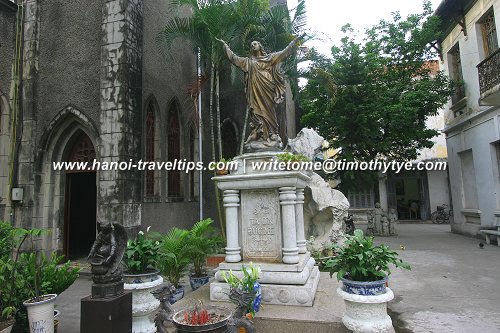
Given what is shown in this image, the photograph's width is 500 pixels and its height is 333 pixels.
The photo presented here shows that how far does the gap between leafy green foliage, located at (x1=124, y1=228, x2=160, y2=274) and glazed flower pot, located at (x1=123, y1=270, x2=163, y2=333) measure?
Answer: 0.15m

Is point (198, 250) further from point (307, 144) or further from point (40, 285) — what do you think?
point (307, 144)

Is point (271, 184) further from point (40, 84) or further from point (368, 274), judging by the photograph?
point (40, 84)

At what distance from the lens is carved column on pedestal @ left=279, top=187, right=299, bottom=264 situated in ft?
15.6

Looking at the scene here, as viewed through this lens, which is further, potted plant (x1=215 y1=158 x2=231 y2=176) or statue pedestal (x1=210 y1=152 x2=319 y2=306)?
potted plant (x1=215 y1=158 x2=231 y2=176)

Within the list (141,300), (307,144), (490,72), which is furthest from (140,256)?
(490,72)

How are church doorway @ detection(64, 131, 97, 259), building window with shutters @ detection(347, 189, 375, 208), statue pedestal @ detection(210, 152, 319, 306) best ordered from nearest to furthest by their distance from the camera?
statue pedestal @ detection(210, 152, 319, 306) < church doorway @ detection(64, 131, 97, 259) < building window with shutters @ detection(347, 189, 375, 208)

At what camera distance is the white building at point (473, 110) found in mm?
11672

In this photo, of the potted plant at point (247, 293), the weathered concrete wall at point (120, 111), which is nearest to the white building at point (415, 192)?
the weathered concrete wall at point (120, 111)

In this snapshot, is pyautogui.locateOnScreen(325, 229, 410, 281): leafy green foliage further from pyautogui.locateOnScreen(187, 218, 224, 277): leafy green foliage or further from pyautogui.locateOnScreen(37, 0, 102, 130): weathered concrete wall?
pyautogui.locateOnScreen(37, 0, 102, 130): weathered concrete wall

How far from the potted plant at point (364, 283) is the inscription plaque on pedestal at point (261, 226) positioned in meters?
1.23

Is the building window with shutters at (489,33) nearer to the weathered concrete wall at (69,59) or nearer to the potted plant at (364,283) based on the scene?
the potted plant at (364,283)

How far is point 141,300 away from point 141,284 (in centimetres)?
20

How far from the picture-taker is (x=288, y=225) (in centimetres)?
480

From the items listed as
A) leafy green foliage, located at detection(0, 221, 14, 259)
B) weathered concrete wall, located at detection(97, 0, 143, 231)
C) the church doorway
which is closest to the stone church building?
weathered concrete wall, located at detection(97, 0, 143, 231)
